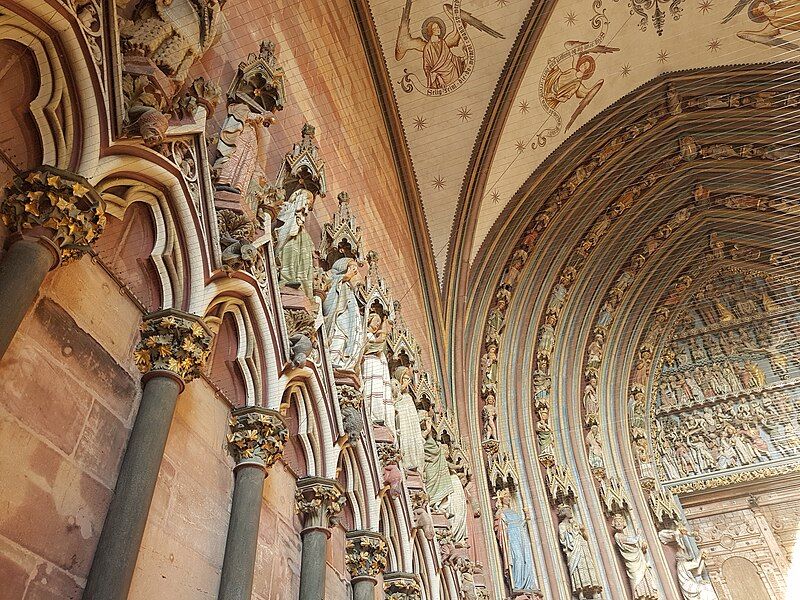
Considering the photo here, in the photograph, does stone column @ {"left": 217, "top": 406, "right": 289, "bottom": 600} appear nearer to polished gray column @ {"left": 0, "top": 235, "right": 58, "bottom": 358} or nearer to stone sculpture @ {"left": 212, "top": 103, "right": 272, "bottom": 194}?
stone sculpture @ {"left": 212, "top": 103, "right": 272, "bottom": 194}

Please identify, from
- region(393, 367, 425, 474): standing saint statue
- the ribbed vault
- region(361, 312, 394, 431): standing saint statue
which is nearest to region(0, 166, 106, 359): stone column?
region(361, 312, 394, 431): standing saint statue

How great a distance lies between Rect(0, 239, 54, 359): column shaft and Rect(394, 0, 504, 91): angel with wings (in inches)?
301

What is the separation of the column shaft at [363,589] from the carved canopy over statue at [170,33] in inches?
135

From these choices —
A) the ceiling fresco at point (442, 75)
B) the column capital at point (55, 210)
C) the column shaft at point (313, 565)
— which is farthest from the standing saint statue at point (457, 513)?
the column capital at point (55, 210)

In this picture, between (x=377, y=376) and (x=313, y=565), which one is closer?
(x=313, y=565)

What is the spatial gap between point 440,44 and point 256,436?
753 centimetres

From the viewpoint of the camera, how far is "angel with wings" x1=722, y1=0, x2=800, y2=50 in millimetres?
9453

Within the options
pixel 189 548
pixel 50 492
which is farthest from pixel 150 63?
pixel 189 548

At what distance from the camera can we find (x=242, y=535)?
3086 millimetres

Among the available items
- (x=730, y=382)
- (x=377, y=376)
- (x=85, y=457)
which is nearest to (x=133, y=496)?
(x=85, y=457)

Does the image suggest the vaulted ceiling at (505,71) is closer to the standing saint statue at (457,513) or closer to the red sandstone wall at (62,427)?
the standing saint statue at (457,513)

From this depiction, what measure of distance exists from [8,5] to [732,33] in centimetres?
1057

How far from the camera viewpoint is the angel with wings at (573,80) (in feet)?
32.3

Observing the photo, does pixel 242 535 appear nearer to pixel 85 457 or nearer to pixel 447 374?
pixel 85 457
